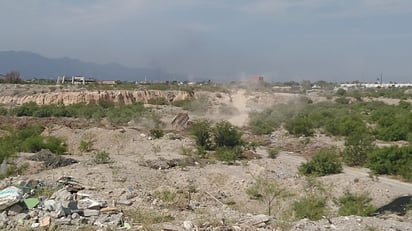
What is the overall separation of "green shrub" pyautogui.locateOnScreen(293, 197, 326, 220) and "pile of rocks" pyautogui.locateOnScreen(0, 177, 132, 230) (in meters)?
5.27

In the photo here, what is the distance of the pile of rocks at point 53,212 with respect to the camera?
38.5 feet

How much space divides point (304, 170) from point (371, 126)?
67.0 feet

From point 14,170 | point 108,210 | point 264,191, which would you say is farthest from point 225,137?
point 108,210

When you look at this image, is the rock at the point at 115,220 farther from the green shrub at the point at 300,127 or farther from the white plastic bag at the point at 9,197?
the green shrub at the point at 300,127

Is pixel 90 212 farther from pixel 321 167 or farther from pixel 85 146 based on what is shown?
pixel 85 146

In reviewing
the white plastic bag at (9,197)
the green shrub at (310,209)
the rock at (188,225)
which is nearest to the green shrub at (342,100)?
the green shrub at (310,209)

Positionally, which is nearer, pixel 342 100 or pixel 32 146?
pixel 32 146

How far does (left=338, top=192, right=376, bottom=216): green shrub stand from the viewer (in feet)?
52.9

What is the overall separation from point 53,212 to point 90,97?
55.8 metres

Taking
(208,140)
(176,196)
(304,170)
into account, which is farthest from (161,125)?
(176,196)

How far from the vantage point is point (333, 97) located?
75.5 m

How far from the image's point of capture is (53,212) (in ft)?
39.9

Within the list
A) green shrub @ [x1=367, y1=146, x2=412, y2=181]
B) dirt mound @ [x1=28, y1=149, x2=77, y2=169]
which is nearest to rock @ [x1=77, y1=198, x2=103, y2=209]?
dirt mound @ [x1=28, y1=149, x2=77, y2=169]

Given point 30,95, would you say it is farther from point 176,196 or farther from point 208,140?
point 176,196
